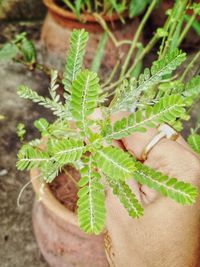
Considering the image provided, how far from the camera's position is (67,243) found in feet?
3.76

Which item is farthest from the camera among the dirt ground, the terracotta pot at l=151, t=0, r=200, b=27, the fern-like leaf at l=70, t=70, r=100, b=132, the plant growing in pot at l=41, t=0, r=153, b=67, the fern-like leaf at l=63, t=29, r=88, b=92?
the terracotta pot at l=151, t=0, r=200, b=27

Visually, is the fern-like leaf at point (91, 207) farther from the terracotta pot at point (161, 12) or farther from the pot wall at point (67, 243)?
the terracotta pot at point (161, 12)

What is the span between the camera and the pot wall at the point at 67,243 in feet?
3.65

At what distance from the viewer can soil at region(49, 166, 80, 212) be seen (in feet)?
3.77

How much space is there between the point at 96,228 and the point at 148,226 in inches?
6.2

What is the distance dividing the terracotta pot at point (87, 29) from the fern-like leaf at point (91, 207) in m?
1.21

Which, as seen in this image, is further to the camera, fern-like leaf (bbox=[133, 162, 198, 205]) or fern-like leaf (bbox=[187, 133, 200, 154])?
fern-like leaf (bbox=[187, 133, 200, 154])

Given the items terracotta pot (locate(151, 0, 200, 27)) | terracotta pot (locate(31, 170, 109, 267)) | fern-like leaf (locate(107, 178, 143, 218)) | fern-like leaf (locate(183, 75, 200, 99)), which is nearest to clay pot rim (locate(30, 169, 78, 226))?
terracotta pot (locate(31, 170, 109, 267))

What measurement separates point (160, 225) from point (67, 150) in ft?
0.71

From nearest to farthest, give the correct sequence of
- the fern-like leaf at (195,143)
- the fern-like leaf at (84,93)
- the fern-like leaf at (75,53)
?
the fern-like leaf at (84,93), the fern-like leaf at (75,53), the fern-like leaf at (195,143)

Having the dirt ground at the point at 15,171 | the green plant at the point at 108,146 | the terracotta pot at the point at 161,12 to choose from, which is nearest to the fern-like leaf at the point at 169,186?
the green plant at the point at 108,146

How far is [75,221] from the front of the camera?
1050 millimetres

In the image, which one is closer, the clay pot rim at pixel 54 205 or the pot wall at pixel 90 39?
the clay pot rim at pixel 54 205

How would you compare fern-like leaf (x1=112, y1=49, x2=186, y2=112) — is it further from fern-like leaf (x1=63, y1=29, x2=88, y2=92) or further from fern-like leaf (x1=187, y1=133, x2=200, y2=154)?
fern-like leaf (x1=187, y1=133, x2=200, y2=154)
